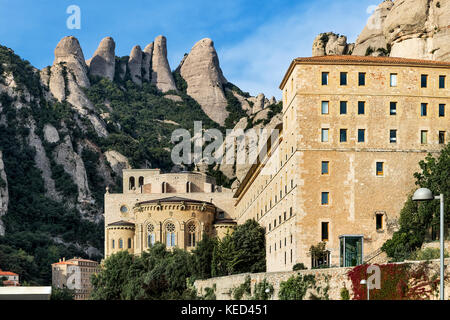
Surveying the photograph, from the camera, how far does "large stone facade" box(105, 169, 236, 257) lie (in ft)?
387

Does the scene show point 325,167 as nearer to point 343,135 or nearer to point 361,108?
point 343,135

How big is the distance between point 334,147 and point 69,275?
99420mm

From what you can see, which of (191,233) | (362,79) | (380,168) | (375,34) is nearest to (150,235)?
(191,233)

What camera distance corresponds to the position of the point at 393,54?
113750 mm

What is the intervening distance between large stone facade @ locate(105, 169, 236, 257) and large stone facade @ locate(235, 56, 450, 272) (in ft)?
153

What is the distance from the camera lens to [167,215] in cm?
11812

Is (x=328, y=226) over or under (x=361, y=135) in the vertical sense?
under

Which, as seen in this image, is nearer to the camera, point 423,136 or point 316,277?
point 316,277

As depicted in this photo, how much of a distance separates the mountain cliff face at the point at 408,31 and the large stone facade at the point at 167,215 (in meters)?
34.1

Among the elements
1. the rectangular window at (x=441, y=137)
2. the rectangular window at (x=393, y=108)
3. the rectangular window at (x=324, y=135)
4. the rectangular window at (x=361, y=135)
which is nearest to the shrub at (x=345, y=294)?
the rectangular window at (x=324, y=135)

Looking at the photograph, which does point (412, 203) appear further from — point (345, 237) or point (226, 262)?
point (226, 262)

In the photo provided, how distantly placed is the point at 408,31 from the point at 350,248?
53.4 m

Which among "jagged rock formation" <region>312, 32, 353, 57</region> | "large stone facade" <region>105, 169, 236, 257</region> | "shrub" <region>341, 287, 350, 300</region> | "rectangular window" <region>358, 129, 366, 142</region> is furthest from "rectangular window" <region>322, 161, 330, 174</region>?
"jagged rock formation" <region>312, 32, 353, 57</region>
